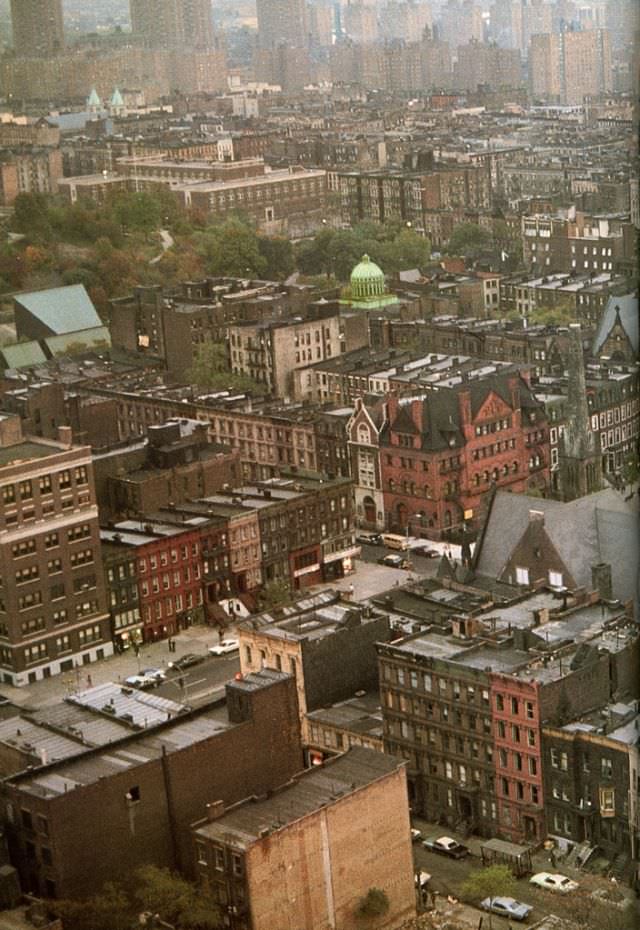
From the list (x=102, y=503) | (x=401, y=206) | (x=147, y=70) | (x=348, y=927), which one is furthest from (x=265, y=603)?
(x=147, y=70)

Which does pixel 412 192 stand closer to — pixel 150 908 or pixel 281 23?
pixel 281 23

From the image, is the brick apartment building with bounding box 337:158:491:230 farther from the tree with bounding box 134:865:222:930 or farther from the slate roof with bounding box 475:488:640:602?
the tree with bounding box 134:865:222:930

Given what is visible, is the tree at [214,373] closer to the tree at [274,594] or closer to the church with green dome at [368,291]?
the church with green dome at [368,291]

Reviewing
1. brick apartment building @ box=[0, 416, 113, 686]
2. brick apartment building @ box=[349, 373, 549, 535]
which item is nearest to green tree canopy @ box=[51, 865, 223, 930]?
brick apartment building @ box=[0, 416, 113, 686]

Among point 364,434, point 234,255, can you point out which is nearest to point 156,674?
point 364,434

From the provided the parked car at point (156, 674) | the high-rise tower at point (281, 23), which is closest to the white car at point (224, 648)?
the parked car at point (156, 674)

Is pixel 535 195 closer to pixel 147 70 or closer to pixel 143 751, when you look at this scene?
pixel 147 70

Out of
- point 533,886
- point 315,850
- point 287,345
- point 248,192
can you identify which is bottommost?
point 533,886
